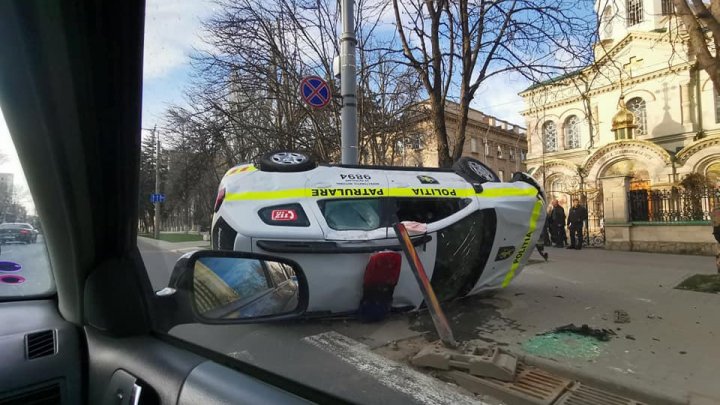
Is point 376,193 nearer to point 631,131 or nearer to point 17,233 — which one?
point 17,233

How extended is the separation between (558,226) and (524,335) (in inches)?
489

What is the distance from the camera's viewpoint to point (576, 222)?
14.7 m

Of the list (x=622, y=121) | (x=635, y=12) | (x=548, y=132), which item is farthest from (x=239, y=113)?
(x=622, y=121)

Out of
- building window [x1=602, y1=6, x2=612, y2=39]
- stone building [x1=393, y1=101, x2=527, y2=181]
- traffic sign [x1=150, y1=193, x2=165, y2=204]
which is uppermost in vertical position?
building window [x1=602, y1=6, x2=612, y2=39]

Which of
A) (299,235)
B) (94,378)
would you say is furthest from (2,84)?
(299,235)

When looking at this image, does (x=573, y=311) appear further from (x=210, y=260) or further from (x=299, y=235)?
(x=210, y=260)

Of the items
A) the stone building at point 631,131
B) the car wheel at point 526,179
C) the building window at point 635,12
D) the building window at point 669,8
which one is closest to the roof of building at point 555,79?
the stone building at point 631,131

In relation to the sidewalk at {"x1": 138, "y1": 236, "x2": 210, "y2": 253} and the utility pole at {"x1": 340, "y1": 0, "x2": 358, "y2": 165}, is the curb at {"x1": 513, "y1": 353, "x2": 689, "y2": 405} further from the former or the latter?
the utility pole at {"x1": 340, "y1": 0, "x2": 358, "y2": 165}

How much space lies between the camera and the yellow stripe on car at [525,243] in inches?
197

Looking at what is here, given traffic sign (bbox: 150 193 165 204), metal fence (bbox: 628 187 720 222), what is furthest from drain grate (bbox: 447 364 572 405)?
metal fence (bbox: 628 187 720 222)

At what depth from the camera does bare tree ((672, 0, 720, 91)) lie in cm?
630

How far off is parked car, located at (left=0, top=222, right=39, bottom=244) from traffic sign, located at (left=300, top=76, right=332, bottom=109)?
335 cm

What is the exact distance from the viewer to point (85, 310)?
73.6 inches

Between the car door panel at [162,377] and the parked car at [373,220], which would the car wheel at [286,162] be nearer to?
the parked car at [373,220]
